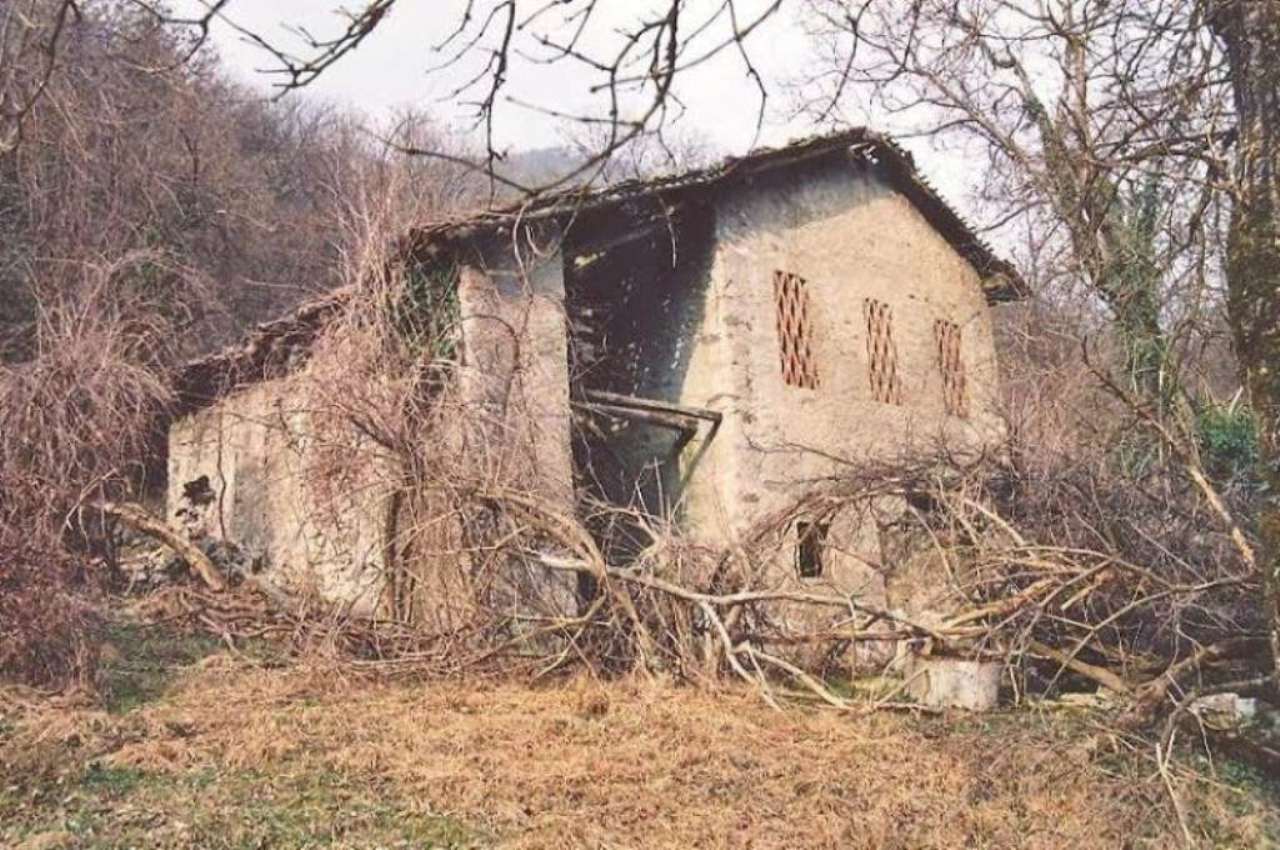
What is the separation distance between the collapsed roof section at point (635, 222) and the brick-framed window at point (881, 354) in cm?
196

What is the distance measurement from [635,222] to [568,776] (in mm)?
7687

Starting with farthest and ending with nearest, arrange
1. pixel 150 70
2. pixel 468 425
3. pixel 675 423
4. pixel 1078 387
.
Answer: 1. pixel 675 423
2. pixel 1078 387
3. pixel 468 425
4. pixel 150 70

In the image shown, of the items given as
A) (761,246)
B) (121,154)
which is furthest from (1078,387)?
(121,154)

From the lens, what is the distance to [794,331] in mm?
12953

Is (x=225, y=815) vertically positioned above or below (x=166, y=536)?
below

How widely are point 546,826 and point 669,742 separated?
1511 mm

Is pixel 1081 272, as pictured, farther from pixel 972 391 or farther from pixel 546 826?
pixel 972 391

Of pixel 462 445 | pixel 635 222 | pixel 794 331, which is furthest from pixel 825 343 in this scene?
pixel 462 445

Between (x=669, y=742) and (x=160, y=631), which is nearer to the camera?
(x=669, y=742)

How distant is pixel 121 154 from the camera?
1603 cm

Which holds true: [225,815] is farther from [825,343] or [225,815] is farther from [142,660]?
[825,343]

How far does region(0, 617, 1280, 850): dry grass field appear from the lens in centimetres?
493

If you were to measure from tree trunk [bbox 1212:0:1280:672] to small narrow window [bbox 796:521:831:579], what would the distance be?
599cm

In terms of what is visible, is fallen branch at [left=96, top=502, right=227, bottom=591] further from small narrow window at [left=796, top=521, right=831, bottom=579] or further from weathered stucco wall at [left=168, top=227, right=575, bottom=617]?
small narrow window at [left=796, top=521, right=831, bottom=579]
